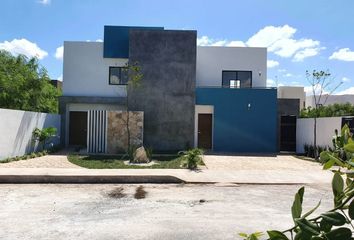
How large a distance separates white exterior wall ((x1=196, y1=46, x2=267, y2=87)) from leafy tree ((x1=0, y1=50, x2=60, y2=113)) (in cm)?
1036

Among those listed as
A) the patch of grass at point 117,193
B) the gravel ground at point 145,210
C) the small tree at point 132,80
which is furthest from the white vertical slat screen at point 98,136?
the patch of grass at point 117,193

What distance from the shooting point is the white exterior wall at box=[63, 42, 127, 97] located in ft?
85.1

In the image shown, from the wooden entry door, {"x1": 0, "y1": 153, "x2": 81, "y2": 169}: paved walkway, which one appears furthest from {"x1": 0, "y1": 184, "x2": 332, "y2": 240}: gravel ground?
the wooden entry door

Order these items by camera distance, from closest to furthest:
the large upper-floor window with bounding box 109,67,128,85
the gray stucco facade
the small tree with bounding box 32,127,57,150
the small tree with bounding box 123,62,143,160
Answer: the small tree with bounding box 32,127,57,150, the small tree with bounding box 123,62,143,160, the gray stucco facade, the large upper-floor window with bounding box 109,67,128,85

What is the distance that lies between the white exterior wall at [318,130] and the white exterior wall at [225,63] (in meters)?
3.87

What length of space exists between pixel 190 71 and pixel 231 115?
3.75 m

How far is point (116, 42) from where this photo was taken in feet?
84.0

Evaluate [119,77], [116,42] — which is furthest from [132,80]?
[116,42]

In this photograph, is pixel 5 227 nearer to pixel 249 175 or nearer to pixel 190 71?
pixel 249 175

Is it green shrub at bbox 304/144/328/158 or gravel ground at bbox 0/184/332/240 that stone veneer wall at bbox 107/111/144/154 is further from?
green shrub at bbox 304/144/328/158

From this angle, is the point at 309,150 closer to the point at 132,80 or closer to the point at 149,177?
the point at 132,80

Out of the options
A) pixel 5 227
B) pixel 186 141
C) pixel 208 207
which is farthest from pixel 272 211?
pixel 186 141

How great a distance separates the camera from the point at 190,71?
76.7 feet

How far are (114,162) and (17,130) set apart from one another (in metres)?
5.03
